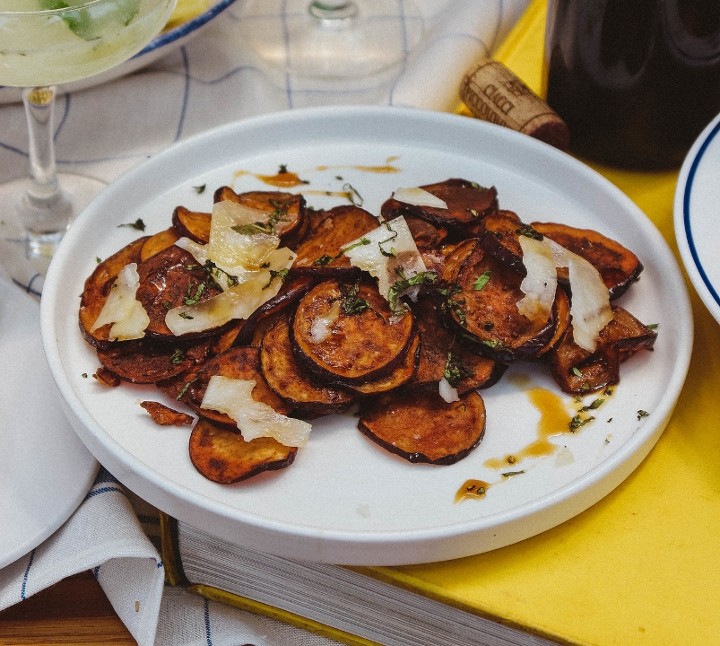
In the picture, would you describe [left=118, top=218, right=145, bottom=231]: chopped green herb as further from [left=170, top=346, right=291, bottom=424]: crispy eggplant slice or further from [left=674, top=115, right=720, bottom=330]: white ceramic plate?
[left=674, top=115, right=720, bottom=330]: white ceramic plate

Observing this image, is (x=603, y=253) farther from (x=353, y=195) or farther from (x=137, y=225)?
(x=137, y=225)

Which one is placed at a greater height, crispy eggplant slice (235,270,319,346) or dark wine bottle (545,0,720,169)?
dark wine bottle (545,0,720,169)

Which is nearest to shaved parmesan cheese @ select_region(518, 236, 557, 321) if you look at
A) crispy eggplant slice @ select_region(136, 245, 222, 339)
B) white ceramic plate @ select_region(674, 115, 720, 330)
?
white ceramic plate @ select_region(674, 115, 720, 330)

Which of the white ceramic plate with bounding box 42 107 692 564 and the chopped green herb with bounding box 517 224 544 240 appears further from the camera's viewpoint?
the chopped green herb with bounding box 517 224 544 240

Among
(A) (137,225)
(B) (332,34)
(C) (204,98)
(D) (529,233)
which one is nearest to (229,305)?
(A) (137,225)

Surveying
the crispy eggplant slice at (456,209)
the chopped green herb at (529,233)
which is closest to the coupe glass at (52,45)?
the crispy eggplant slice at (456,209)

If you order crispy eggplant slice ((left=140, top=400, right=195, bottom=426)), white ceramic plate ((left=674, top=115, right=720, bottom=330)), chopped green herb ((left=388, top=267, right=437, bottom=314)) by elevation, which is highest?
white ceramic plate ((left=674, top=115, right=720, bottom=330))

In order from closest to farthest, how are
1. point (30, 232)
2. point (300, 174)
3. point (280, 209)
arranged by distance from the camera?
point (280, 209) → point (300, 174) → point (30, 232)

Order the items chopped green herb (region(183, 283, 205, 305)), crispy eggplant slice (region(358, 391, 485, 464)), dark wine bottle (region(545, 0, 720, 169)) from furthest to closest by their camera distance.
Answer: dark wine bottle (region(545, 0, 720, 169)), chopped green herb (region(183, 283, 205, 305)), crispy eggplant slice (region(358, 391, 485, 464))

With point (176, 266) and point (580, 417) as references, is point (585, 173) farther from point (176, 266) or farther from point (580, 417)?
point (176, 266)
